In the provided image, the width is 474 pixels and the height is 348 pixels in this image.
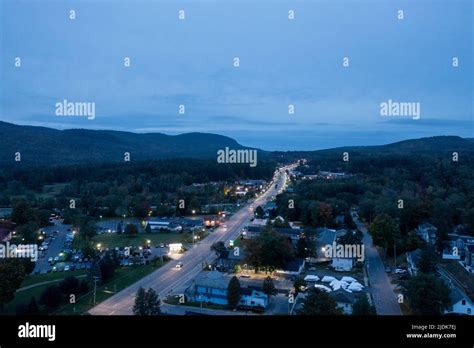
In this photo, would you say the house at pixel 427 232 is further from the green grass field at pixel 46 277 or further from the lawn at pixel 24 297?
the lawn at pixel 24 297

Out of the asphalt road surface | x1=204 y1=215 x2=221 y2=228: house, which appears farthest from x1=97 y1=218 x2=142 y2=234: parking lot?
x1=204 y1=215 x2=221 y2=228: house

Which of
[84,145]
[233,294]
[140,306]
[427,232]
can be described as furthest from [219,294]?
[84,145]

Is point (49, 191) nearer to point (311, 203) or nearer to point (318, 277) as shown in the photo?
point (311, 203)

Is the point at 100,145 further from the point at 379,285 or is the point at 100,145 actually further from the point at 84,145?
the point at 379,285

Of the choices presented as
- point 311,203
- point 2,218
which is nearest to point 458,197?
point 311,203

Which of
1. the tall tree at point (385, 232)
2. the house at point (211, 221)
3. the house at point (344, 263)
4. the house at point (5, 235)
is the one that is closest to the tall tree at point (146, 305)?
the house at point (344, 263)
